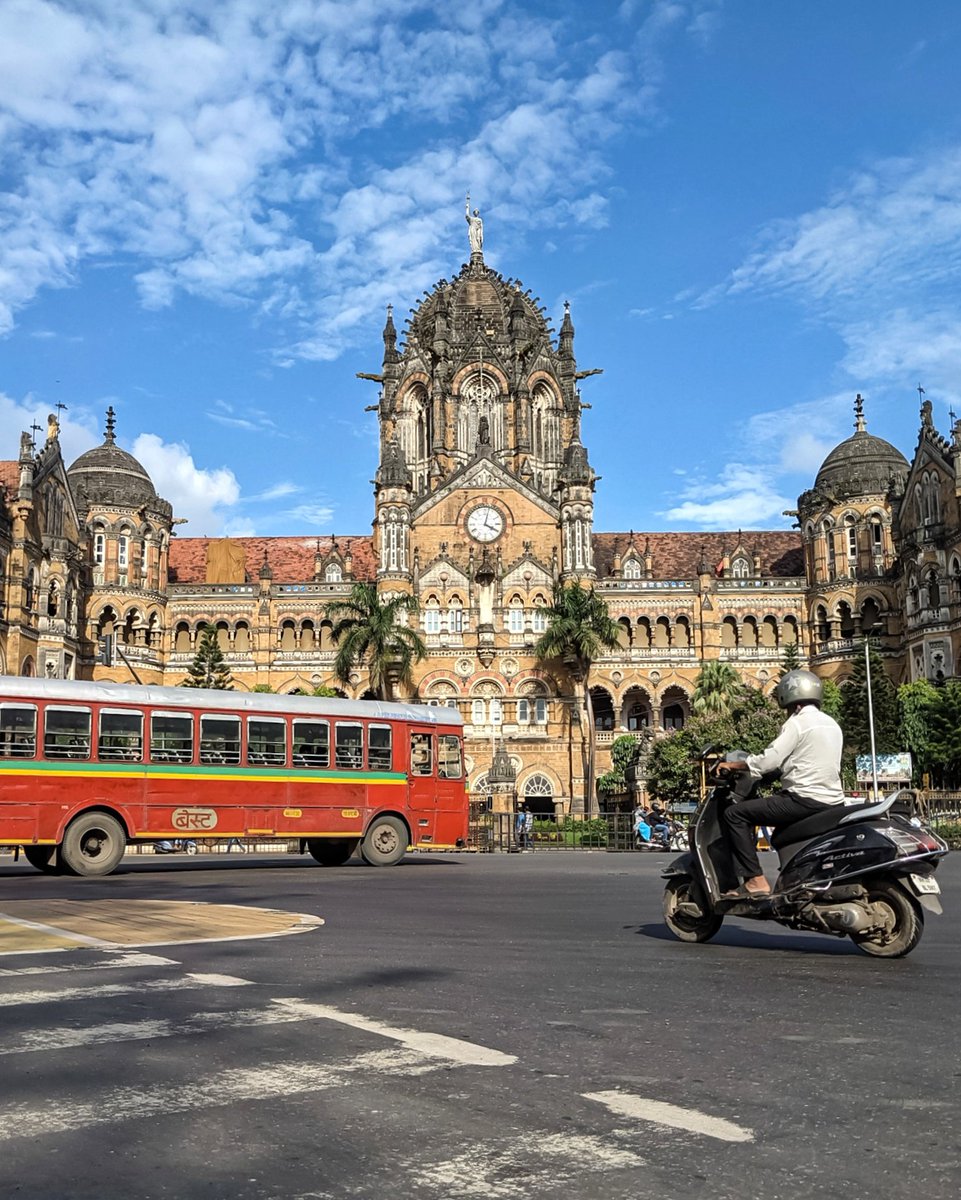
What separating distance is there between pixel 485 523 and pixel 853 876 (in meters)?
59.1

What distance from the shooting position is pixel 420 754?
25188 mm

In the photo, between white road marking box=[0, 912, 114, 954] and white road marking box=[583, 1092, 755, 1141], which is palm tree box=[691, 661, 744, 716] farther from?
white road marking box=[583, 1092, 755, 1141]

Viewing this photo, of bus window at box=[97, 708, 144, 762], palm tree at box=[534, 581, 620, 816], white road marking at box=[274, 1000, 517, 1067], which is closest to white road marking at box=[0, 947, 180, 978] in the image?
white road marking at box=[274, 1000, 517, 1067]

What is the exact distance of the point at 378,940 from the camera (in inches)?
387

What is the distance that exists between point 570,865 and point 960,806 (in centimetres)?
2305

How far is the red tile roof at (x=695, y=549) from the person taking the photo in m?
72.5

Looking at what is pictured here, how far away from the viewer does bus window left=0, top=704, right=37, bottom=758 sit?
786 inches

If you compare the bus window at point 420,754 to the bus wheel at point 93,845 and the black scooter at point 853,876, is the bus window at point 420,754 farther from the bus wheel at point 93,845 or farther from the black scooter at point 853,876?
the black scooter at point 853,876

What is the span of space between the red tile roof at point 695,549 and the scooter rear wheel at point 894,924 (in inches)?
2466

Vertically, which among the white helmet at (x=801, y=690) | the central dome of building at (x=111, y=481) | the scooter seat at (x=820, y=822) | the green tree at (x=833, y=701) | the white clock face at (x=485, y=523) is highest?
the central dome of building at (x=111, y=481)

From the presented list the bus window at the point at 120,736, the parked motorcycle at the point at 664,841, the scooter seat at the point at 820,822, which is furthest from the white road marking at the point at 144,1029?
the parked motorcycle at the point at 664,841

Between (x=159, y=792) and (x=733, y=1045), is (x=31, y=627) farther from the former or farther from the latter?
(x=733, y=1045)

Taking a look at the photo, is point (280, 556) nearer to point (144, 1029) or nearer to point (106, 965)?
point (106, 965)

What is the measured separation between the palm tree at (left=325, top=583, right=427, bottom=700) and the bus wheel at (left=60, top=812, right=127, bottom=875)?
3676 centimetres
